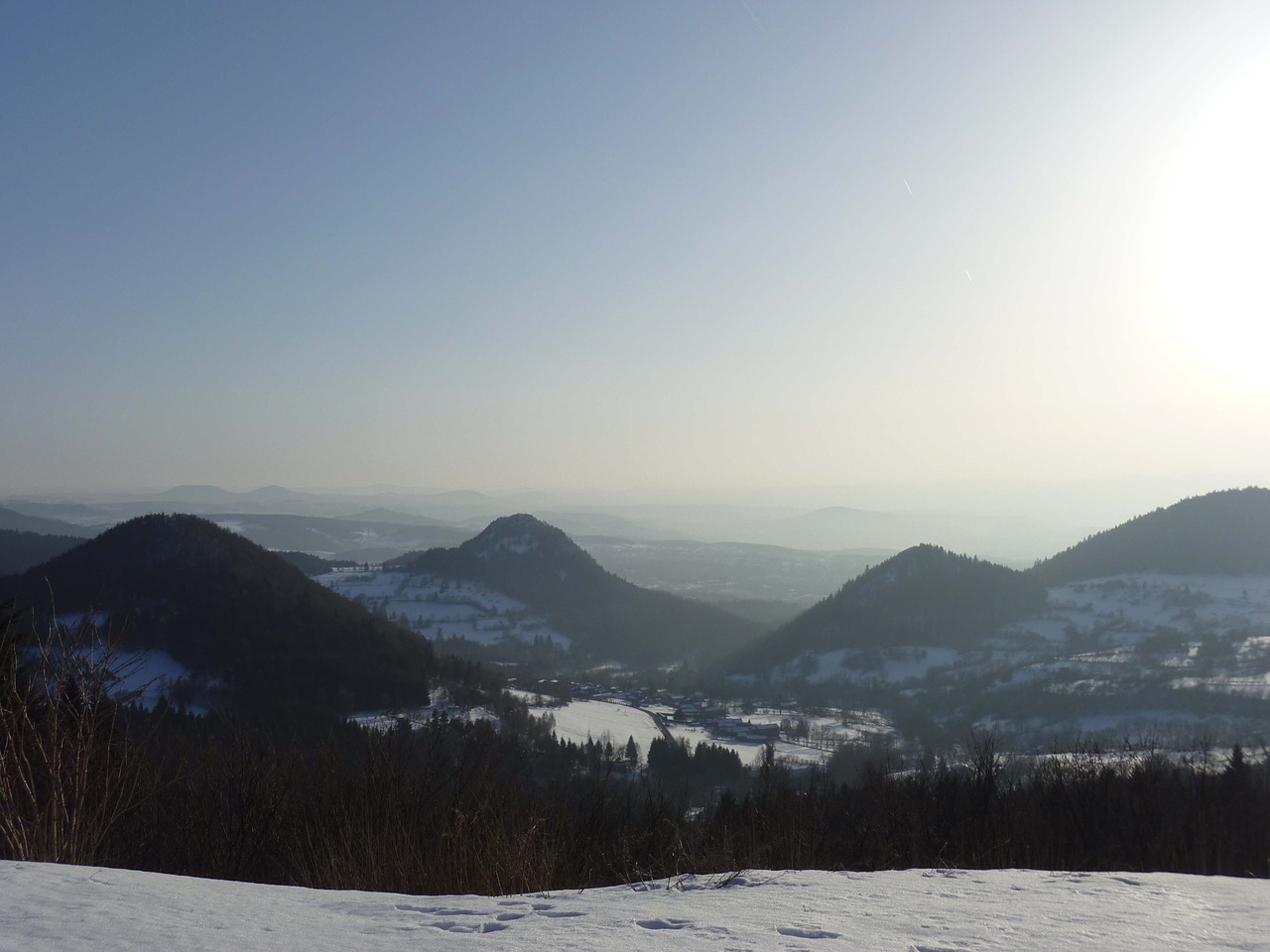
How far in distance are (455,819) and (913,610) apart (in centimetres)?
15655

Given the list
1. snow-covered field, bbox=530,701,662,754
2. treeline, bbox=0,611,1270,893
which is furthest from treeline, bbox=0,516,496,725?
treeline, bbox=0,611,1270,893

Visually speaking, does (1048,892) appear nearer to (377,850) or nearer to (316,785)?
(377,850)

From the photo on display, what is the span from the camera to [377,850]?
9.27 meters

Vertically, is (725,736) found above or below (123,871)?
below

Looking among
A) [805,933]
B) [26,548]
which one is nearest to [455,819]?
[805,933]

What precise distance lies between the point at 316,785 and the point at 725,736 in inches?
3511

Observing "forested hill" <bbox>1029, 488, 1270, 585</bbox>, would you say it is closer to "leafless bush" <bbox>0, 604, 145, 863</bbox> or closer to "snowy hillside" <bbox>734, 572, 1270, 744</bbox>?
"snowy hillside" <bbox>734, 572, 1270, 744</bbox>

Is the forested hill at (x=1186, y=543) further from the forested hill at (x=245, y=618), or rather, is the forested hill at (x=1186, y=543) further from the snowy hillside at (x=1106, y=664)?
the forested hill at (x=245, y=618)

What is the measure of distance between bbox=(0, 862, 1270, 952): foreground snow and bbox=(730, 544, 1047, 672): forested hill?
477 ft

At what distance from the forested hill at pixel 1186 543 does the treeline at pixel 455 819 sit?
6280 inches

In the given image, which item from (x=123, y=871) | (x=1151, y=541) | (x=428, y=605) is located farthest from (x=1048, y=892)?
(x=428, y=605)

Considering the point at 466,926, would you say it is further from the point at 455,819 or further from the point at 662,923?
the point at 455,819

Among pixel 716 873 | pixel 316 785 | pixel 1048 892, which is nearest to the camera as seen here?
pixel 1048 892

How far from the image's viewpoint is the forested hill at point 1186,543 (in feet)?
479
